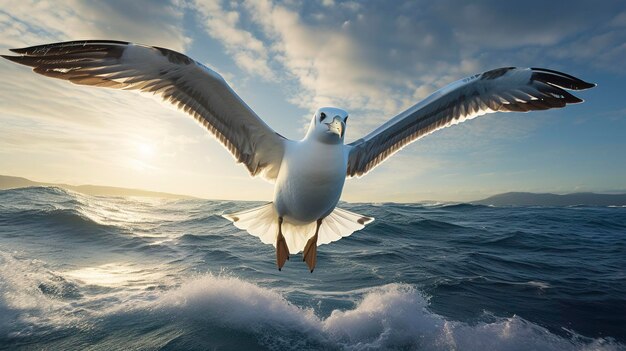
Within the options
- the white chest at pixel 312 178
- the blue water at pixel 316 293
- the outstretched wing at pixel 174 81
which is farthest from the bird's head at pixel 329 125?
the blue water at pixel 316 293

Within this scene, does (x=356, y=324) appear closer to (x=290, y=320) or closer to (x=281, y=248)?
(x=290, y=320)

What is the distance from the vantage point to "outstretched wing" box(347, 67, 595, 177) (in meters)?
5.58

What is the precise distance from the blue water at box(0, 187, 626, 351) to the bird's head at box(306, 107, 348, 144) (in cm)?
433

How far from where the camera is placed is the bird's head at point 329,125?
4199 mm

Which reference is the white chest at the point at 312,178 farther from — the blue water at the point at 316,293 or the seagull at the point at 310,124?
the blue water at the point at 316,293

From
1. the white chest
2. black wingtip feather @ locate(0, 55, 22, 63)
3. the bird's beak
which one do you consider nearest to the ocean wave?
the white chest

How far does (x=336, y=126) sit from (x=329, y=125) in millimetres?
116

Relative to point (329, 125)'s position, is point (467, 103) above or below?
above

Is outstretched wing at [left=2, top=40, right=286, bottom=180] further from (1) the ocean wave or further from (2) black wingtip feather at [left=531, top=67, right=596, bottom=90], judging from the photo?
(2) black wingtip feather at [left=531, top=67, right=596, bottom=90]

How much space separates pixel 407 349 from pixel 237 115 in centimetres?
524

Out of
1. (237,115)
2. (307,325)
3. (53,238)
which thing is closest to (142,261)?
(53,238)

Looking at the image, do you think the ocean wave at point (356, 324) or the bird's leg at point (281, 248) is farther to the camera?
the ocean wave at point (356, 324)

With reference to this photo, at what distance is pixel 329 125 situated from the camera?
425 cm

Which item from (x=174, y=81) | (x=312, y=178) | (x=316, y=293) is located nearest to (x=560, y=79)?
(x=312, y=178)
